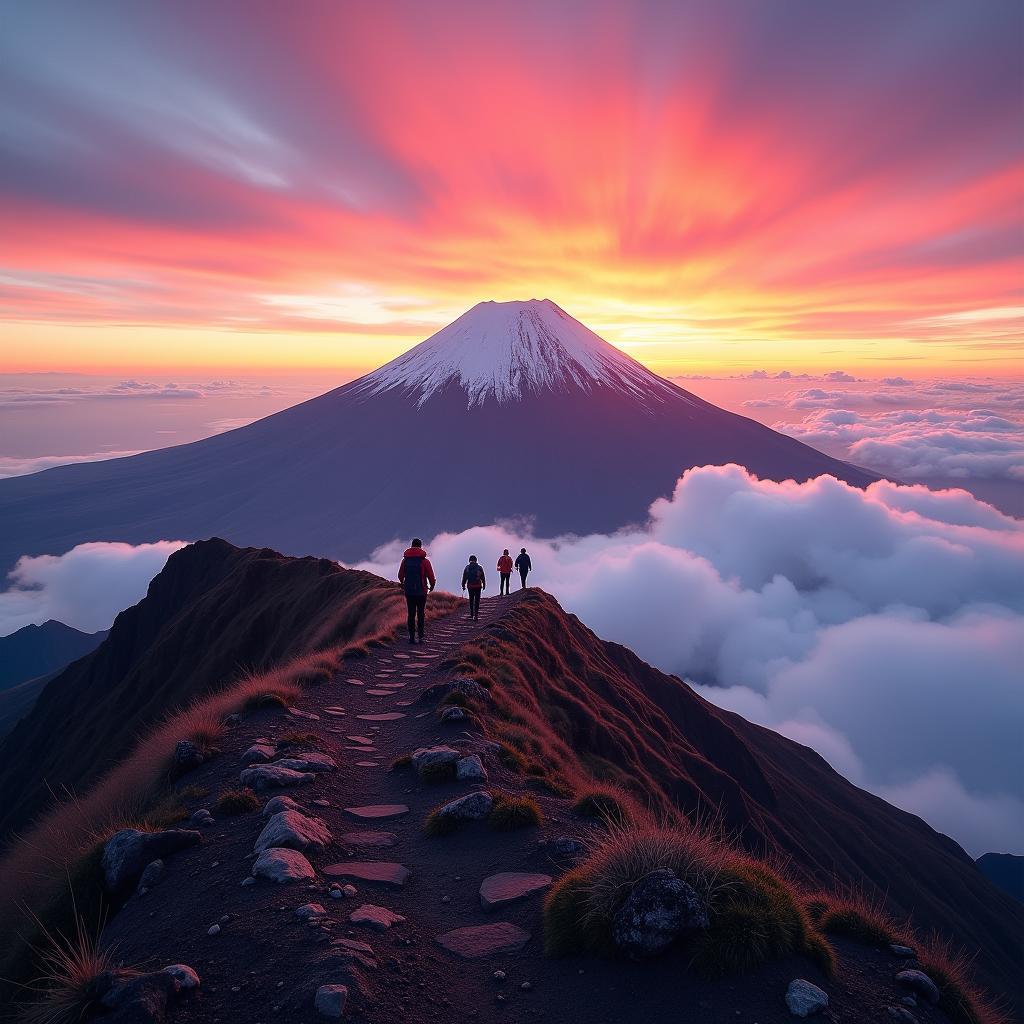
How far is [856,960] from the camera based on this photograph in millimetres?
5238

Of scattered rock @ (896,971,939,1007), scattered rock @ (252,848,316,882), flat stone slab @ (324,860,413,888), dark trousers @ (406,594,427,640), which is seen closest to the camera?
scattered rock @ (896,971,939,1007)

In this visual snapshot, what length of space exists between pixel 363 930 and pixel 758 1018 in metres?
3.04

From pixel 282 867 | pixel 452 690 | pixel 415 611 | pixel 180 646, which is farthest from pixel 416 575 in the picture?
pixel 180 646

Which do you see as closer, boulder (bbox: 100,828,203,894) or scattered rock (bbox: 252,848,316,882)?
scattered rock (bbox: 252,848,316,882)

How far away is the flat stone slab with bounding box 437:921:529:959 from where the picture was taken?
5.18m

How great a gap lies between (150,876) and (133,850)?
0.33 meters

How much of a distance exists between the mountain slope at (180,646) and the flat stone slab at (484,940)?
1713 cm

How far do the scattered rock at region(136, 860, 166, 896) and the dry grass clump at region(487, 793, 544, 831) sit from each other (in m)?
3.36

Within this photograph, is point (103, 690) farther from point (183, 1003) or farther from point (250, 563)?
point (183, 1003)

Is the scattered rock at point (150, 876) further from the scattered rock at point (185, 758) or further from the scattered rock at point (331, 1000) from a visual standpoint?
the scattered rock at point (331, 1000)

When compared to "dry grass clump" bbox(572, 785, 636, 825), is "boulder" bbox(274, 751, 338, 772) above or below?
above

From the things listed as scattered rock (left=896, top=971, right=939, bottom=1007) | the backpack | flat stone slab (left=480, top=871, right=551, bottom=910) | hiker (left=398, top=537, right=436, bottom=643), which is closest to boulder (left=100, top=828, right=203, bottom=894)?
flat stone slab (left=480, top=871, right=551, bottom=910)

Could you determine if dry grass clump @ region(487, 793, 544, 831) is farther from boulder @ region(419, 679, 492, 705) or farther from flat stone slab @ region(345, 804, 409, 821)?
boulder @ region(419, 679, 492, 705)

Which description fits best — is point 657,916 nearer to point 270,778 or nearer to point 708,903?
point 708,903
